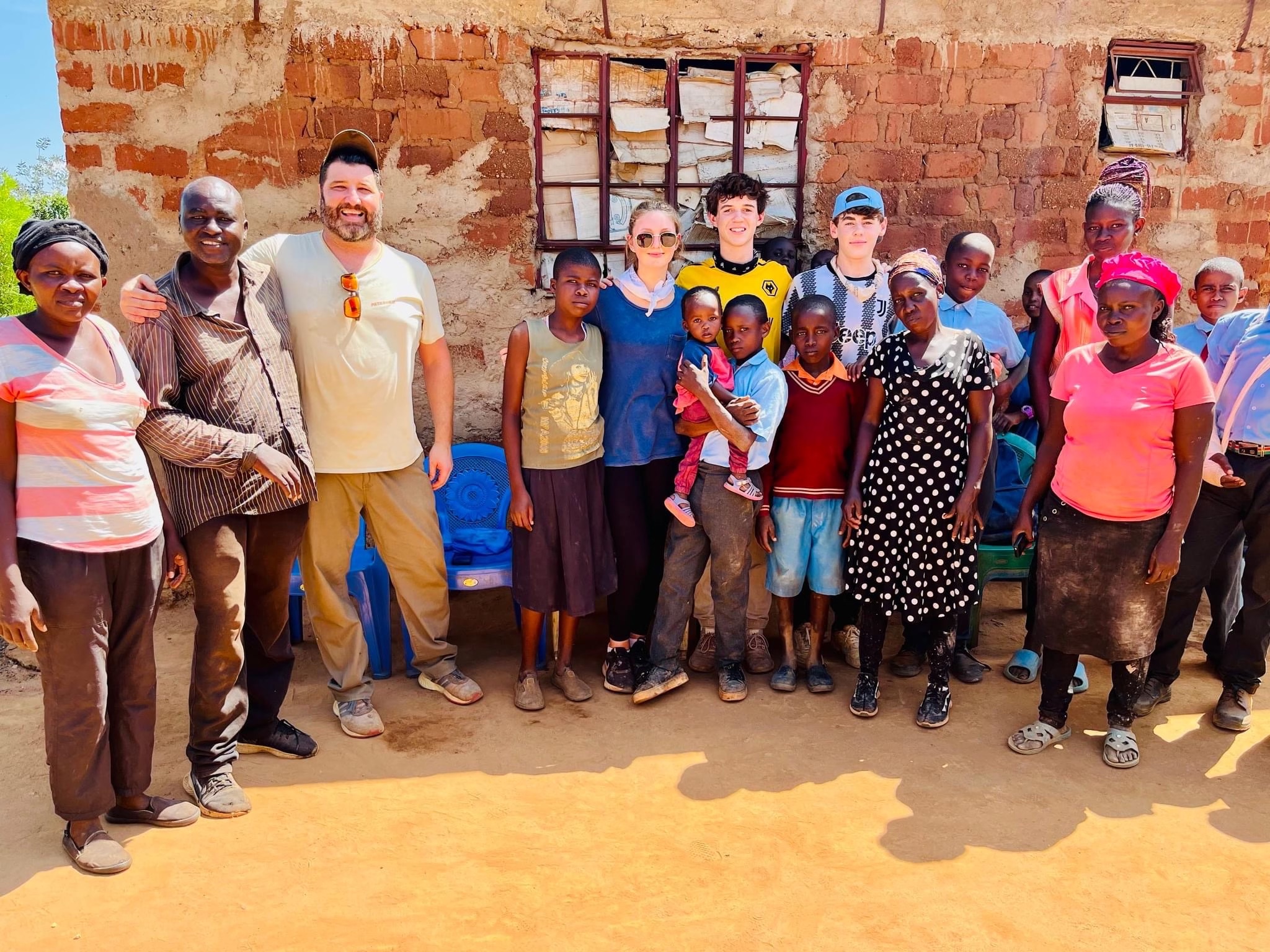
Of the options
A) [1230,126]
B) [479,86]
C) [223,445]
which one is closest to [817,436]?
[223,445]

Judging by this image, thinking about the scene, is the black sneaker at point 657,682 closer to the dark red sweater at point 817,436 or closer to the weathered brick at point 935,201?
the dark red sweater at point 817,436

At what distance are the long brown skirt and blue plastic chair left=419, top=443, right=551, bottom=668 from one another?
310mm

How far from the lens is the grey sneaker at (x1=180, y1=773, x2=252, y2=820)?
290cm

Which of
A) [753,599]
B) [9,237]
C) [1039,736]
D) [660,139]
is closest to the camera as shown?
[1039,736]

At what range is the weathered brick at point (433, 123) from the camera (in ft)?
14.4

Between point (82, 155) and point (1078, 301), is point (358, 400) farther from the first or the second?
point (1078, 301)

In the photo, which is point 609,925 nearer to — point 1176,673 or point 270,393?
point 270,393

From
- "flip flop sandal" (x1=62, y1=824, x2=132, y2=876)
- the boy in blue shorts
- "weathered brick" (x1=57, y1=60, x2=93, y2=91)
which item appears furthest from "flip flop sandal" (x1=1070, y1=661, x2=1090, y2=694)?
Result: "weathered brick" (x1=57, y1=60, x2=93, y2=91)

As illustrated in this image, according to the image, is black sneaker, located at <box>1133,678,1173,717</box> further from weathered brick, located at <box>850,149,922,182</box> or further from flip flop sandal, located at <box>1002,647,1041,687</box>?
weathered brick, located at <box>850,149,922,182</box>

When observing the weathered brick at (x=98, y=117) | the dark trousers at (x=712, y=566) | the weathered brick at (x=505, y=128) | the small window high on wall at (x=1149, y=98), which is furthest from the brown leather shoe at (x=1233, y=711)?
the weathered brick at (x=98, y=117)

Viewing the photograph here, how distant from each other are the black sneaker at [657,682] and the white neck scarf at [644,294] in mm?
1417

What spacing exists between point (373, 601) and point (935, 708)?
235 cm

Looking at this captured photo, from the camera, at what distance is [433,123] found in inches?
174

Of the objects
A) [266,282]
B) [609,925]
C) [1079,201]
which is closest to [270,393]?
[266,282]
